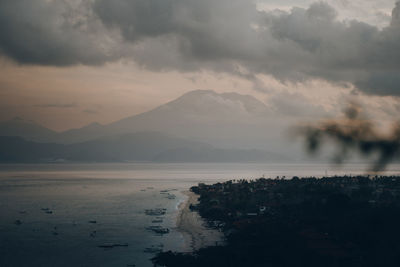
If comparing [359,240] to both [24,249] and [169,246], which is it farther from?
[24,249]

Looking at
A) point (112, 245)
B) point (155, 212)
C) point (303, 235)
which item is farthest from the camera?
point (155, 212)

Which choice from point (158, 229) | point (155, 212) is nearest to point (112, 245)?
point (158, 229)

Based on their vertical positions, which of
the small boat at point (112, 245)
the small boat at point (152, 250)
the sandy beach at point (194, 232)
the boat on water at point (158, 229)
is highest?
the sandy beach at point (194, 232)

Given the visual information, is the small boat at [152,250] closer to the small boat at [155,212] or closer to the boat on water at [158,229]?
the boat on water at [158,229]

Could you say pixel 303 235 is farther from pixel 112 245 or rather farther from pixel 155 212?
pixel 155 212

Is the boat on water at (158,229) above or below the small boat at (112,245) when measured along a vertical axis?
above

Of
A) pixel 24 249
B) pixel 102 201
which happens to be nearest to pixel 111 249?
pixel 24 249

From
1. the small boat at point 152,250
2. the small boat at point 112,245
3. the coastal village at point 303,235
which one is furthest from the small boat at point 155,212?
the small boat at point 152,250

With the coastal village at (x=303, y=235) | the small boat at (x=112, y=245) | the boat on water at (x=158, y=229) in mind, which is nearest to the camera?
the coastal village at (x=303, y=235)

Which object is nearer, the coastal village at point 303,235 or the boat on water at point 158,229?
the coastal village at point 303,235

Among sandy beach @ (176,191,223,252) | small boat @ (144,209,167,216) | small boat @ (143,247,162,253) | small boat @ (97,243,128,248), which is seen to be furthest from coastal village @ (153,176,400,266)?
small boat @ (97,243,128,248)
